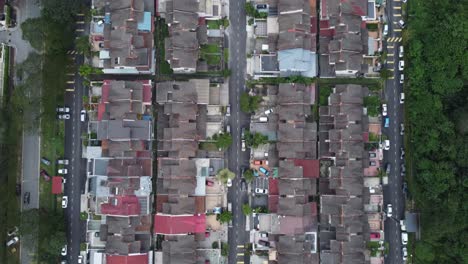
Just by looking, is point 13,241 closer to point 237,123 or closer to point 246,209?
point 246,209

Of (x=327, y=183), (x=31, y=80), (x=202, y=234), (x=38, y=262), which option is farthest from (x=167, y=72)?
(x=38, y=262)

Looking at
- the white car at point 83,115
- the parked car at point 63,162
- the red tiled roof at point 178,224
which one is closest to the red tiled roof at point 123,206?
the red tiled roof at point 178,224

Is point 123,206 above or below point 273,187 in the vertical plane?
below

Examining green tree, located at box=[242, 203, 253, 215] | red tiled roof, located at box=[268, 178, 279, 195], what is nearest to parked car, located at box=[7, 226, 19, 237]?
green tree, located at box=[242, 203, 253, 215]

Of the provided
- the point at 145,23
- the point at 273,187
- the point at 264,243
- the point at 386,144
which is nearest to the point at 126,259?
the point at 264,243

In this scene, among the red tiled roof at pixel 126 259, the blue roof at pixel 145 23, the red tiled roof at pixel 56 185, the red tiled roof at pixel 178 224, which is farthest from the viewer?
the red tiled roof at pixel 56 185

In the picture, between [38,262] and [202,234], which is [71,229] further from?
[202,234]

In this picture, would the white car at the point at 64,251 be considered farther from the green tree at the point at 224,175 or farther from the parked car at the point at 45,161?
the green tree at the point at 224,175
